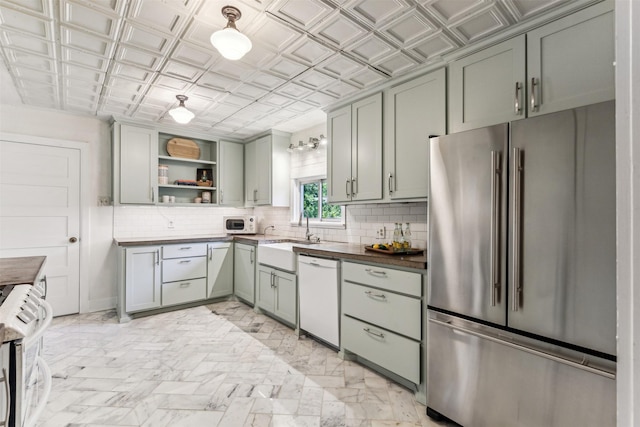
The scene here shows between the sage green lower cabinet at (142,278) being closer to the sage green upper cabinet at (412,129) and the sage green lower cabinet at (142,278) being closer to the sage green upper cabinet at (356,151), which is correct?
the sage green upper cabinet at (356,151)

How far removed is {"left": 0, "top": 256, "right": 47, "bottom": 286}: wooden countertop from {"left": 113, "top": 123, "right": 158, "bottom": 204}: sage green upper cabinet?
177cm

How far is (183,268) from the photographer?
3.85 metres

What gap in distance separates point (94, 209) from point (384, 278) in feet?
11.9

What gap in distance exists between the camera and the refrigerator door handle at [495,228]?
1.56 m

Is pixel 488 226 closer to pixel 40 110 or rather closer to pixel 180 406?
pixel 180 406

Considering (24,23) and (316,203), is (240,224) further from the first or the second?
(24,23)

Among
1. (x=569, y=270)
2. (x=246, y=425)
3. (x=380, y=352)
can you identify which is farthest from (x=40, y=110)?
(x=569, y=270)

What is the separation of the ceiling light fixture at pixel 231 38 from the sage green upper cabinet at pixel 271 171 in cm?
243

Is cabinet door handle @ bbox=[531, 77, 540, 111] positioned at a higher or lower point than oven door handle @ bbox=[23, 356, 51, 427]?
higher

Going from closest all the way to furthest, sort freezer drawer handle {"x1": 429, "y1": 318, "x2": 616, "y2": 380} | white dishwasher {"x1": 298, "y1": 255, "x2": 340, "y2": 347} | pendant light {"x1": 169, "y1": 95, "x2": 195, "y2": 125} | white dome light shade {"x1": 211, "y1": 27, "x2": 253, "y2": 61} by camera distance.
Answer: freezer drawer handle {"x1": 429, "y1": 318, "x2": 616, "y2": 380}
white dome light shade {"x1": 211, "y1": 27, "x2": 253, "y2": 61}
white dishwasher {"x1": 298, "y1": 255, "x2": 340, "y2": 347}
pendant light {"x1": 169, "y1": 95, "x2": 195, "y2": 125}

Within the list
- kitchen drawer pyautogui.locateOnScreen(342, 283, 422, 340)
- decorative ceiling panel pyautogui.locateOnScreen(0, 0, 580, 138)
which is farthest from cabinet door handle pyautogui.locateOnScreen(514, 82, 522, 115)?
kitchen drawer pyautogui.locateOnScreen(342, 283, 422, 340)

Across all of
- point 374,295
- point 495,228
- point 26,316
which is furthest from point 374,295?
point 26,316

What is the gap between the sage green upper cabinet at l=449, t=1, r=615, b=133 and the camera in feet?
5.18

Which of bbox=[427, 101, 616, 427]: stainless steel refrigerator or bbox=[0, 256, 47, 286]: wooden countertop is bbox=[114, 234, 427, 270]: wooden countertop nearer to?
bbox=[427, 101, 616, 427]: stainless steel refrigerator
